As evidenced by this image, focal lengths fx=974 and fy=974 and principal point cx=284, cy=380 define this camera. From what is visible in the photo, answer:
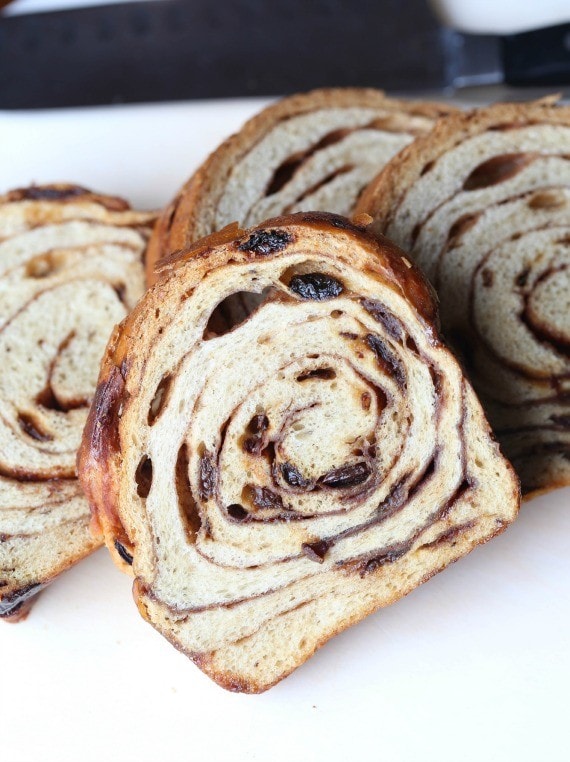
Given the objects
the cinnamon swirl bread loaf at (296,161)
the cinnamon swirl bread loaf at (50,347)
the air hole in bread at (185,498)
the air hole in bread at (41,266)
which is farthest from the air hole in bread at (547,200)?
the air hole in bread at (41,266)

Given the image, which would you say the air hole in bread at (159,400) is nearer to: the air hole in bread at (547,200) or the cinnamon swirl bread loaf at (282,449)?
the cinnamon swirl bread loaf at (282,449)

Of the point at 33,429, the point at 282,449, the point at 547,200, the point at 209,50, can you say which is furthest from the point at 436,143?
the point at 33,429

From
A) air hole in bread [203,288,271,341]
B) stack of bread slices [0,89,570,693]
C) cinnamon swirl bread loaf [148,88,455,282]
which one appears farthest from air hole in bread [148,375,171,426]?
cinnamon swirl bread loaf [148,88,455,282]

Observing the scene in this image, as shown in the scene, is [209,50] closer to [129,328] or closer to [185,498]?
[129,328]

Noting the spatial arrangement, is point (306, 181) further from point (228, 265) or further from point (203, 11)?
point (203, 11)

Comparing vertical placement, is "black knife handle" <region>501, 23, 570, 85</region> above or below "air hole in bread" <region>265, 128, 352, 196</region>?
above

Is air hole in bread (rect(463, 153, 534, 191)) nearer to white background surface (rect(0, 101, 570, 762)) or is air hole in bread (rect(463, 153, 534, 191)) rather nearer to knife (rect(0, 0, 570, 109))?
knife (rect(0, 0, 570, 109))

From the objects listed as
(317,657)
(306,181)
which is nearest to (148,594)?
(317,657)

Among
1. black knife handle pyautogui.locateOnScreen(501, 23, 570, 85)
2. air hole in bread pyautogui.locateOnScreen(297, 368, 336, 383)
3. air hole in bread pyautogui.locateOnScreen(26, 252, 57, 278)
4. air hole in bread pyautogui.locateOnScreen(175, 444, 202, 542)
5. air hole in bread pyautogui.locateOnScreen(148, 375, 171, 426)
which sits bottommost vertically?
air hole in bread pyautogui.locateOnScreen(175, 444, 202, 542)
